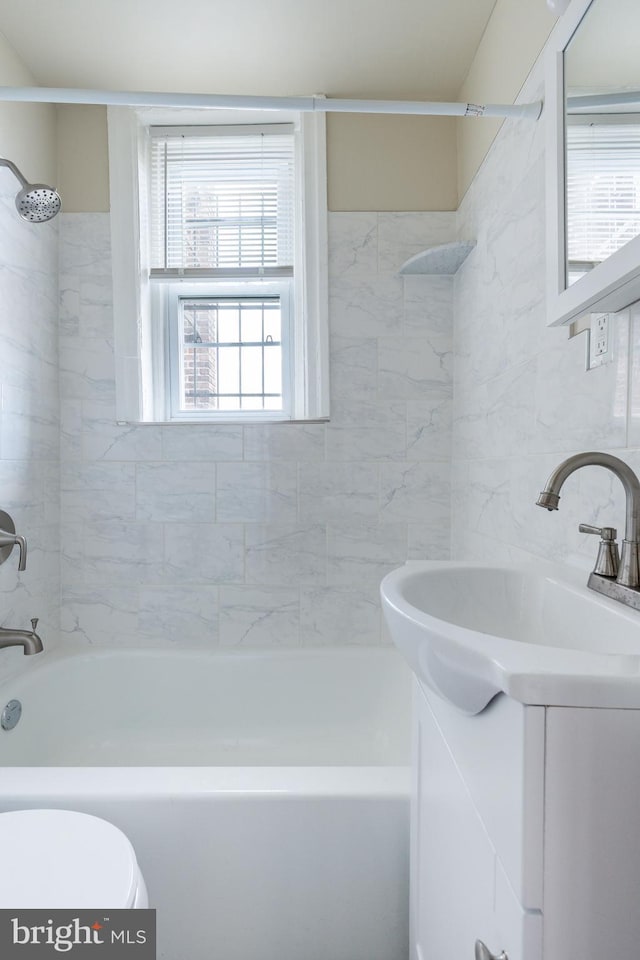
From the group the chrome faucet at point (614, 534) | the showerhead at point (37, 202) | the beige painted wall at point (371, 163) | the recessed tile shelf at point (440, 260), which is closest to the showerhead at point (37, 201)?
the showerhead at point (37, 202)

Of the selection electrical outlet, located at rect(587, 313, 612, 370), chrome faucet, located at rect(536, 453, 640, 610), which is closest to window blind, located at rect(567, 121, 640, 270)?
electrical outlet, located at rect(587, 313, 612, 370)

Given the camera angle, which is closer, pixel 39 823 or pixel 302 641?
pixel 39 823

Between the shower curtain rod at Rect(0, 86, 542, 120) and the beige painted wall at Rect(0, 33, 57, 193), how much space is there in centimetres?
57

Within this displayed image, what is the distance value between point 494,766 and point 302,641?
1766mm

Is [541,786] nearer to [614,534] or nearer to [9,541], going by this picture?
[614,534]

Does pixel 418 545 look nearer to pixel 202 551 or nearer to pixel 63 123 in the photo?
pixel 202 551

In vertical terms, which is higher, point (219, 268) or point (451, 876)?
point (219, 268)

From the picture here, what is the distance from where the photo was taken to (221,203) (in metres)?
2.36

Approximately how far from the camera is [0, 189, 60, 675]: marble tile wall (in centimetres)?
195

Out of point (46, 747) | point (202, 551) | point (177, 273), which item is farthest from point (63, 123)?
point (46, 747)

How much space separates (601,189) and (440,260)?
1.15 m

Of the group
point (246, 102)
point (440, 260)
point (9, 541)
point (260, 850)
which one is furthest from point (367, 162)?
point (260, 850)

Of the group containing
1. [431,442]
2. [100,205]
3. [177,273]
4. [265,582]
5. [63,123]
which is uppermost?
[63,123]

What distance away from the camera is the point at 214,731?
2.19m
